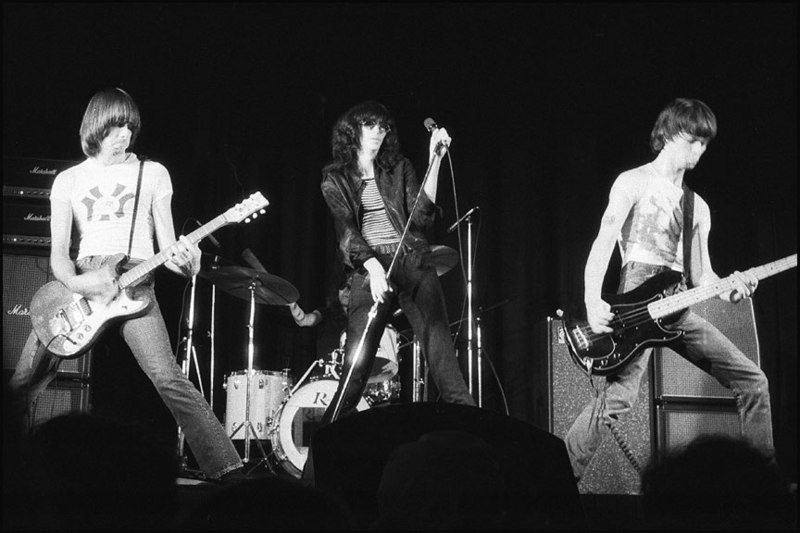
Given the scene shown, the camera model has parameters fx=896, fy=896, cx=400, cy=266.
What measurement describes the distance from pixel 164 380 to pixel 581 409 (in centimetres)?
260

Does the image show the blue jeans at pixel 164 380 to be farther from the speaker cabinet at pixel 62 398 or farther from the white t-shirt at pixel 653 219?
the white t-shirt at pixel 653 219

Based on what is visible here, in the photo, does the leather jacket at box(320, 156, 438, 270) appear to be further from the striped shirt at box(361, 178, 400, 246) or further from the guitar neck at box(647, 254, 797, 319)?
the guitar neck at box(647, 254, 797, 319)

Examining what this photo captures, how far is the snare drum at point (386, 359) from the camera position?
5.76 m

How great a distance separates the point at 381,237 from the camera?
459 cm

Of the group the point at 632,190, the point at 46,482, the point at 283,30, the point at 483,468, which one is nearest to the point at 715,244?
the point at 632,190

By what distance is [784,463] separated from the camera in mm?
5809

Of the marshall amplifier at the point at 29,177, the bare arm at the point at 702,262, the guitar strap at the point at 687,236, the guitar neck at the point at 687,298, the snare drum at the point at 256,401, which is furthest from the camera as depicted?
the snare drum at the point at 256,401

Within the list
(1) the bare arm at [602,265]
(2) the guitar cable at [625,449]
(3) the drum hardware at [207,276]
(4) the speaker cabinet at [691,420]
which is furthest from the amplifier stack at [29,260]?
(4) the speaker cabinet at [691,420]

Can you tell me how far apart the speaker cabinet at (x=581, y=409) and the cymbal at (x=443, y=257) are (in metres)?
0.72

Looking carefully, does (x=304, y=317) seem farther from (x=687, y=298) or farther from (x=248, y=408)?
(x=687, y=298)

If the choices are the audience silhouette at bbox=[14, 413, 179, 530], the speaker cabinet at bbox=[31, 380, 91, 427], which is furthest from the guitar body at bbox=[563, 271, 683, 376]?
the audience silhouette at bbox=[14, 413, 179, 530]

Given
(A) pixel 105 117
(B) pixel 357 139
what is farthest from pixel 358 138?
(A) pixel 105 117

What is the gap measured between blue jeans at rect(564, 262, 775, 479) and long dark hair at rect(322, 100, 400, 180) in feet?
5.52

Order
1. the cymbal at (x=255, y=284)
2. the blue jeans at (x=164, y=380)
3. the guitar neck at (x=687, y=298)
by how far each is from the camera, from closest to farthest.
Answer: the blue jeans at (x=164, y=380) → the guitar neck at (x=687, y=298) → the cymbal at (x=255, y=284)
